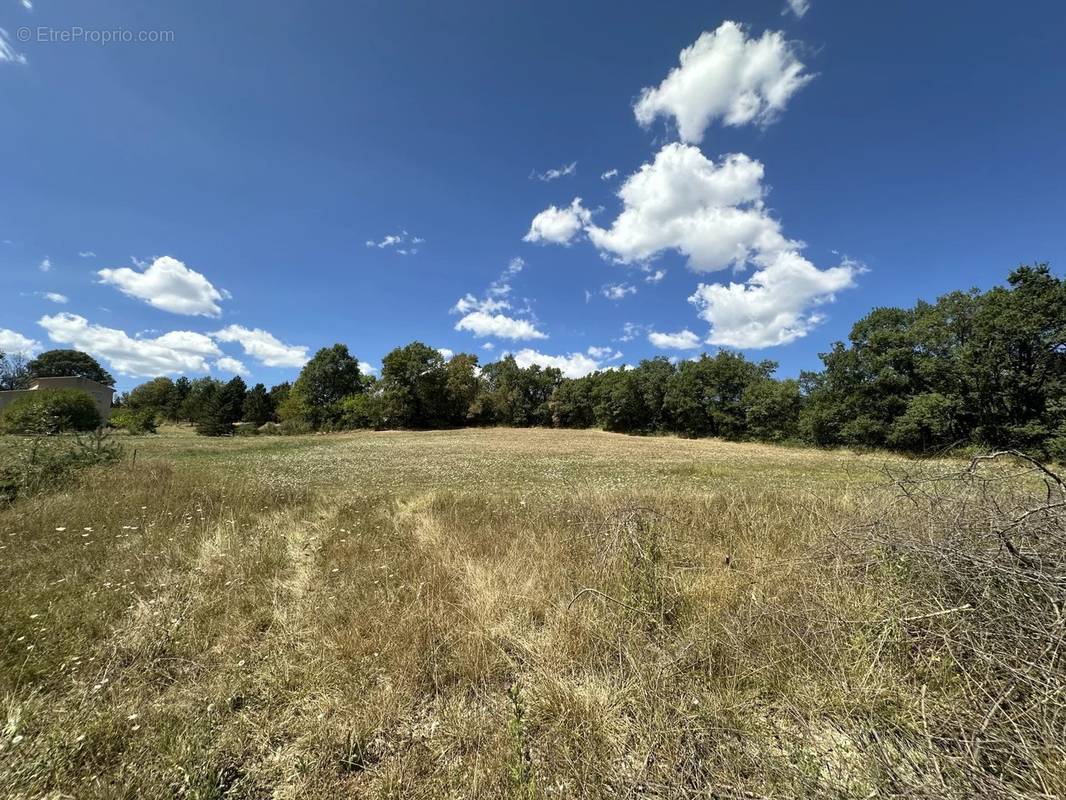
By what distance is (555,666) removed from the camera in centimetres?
330

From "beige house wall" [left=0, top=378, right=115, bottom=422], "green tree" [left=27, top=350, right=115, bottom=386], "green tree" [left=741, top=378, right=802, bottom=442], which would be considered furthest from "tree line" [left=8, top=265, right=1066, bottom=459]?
"green tree" [left=27, top=350, right=115, bottom=386]

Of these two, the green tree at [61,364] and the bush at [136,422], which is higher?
the green tree at [61,364]

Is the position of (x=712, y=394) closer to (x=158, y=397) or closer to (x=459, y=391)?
(x=459, y=391)

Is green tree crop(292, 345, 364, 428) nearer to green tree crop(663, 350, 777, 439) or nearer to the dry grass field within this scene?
green tree crop(663, 350, 777, 439)

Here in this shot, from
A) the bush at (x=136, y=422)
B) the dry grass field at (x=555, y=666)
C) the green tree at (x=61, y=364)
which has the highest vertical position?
the green tree at (x=61, y=364)

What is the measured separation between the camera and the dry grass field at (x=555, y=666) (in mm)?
2266

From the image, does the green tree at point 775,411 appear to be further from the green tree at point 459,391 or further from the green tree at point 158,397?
the green tree at point 158,397

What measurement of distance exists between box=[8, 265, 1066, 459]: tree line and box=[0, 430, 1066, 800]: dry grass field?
2138 millimetres

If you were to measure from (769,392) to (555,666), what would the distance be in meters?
63.8

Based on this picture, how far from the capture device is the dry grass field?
2266 mm

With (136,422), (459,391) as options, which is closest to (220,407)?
(136,422)

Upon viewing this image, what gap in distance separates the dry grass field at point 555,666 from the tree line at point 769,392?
214 centimetres

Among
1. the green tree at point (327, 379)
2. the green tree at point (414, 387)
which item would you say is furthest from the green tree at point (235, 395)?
the green tree at point (414, 387)

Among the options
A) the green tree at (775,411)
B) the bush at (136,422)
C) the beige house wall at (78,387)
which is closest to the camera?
the bush at (136,422)
